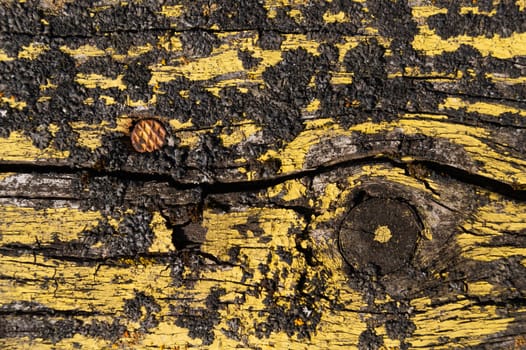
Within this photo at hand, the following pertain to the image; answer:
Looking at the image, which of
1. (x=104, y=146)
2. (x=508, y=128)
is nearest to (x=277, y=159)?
(x=104, y=146)

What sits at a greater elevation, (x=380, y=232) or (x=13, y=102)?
(x=13, y=102)

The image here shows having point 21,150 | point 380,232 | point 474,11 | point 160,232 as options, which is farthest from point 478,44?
point 21,150

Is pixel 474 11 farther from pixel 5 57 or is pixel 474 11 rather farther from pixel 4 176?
pixel 4 176

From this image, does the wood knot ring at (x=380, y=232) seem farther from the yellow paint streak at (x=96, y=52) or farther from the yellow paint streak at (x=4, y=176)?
the yellow paint streak at (x=4, y=176)

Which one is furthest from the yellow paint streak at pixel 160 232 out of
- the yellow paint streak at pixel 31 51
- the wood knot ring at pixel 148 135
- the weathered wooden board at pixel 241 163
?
the yellow paint streak at pixel 31 51

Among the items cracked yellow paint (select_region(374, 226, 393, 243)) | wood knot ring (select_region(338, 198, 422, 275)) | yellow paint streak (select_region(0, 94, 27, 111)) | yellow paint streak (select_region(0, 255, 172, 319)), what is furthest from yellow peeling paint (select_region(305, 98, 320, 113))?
yellow paint streak (select_region(0, 94, 27, 111))

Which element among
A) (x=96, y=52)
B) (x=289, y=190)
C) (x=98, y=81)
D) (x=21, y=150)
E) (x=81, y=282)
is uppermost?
(x=96, y=52)

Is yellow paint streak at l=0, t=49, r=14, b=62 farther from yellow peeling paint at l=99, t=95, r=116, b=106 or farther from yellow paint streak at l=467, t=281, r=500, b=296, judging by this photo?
yellow paint streak at l=467, t=281, r=500, b=296
